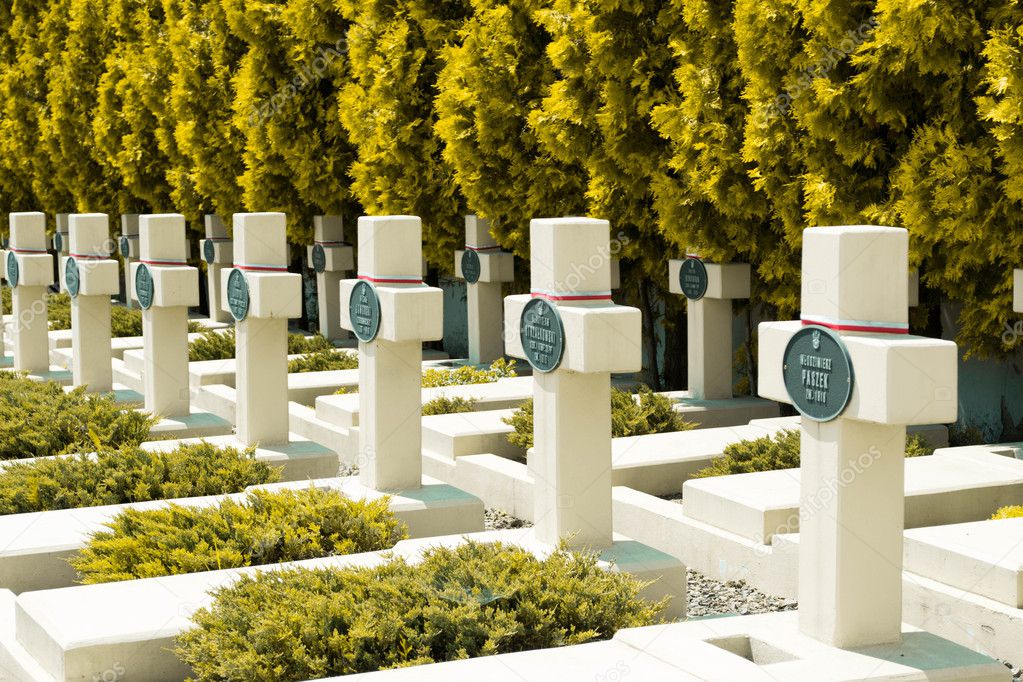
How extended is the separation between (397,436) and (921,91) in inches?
161

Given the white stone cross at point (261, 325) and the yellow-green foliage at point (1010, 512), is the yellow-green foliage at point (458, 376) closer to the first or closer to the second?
the white stone cross at point (261, 325)

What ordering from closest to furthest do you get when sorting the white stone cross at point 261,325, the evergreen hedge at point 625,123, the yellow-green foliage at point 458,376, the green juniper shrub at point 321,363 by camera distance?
the evergreen hedge at point 625,123, the white stone cross at point 261,325, the yellow-green foliage at point 458,376, the green juniper shrub at point 321,363

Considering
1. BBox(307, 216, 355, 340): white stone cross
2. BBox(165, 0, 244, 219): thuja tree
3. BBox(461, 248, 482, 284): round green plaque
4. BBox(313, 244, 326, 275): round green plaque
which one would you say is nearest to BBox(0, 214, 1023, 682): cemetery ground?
BBox(461, 248, 482, 284): round green plaque

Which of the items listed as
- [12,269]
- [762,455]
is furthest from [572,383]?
[12,269]

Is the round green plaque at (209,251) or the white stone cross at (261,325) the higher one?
the round green plaque at (209,251)

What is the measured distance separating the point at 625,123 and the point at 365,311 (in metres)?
4.33

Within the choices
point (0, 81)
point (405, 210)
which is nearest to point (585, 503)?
point (405, 210)

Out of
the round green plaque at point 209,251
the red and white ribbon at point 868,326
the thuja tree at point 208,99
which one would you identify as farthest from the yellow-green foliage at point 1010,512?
the round green plaque at point 209,251

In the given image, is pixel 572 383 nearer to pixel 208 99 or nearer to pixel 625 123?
pixel 625 123

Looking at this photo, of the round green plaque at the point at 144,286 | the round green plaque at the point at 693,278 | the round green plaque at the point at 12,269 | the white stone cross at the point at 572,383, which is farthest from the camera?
the round green plaque at the point at 12,269

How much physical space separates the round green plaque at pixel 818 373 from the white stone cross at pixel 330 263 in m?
13.4

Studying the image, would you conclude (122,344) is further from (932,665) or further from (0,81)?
(0,81)

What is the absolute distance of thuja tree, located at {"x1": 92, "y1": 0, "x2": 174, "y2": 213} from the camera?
23.3 m

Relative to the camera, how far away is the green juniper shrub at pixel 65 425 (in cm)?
1009
